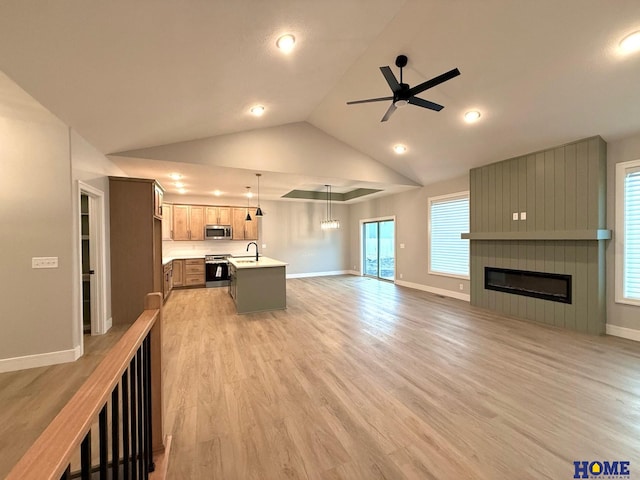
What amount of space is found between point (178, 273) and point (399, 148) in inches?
Answer: 246

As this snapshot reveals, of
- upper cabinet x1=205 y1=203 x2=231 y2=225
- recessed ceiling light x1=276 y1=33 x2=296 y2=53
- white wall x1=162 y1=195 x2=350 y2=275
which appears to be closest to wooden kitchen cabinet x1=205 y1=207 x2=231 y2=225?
upper cabinet x1=205 y1=203 x2=231 y2=225

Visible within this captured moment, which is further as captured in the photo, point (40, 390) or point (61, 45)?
point (40, 390)

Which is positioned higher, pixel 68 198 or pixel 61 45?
pixel 61 45

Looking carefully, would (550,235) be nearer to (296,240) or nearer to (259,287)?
(259,287)

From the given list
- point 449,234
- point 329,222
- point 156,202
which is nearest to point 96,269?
point 156,202

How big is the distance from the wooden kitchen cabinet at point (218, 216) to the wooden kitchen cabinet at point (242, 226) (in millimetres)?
170

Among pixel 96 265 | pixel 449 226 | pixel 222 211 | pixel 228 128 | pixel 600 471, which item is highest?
pixel 228 128

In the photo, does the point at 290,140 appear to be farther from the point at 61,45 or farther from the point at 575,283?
the point at 575,283

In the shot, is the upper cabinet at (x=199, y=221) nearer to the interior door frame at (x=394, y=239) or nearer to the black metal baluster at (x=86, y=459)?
the interior door frame at (x=394, y=239)

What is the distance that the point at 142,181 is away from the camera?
446 cm

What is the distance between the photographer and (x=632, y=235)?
12.4ft

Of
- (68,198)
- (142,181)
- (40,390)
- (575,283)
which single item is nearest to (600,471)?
(575,283)

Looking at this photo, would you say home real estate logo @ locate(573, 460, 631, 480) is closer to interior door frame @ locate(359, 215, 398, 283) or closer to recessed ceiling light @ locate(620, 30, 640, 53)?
recessed ceiling light @ locate(620, 30, 640, 53)

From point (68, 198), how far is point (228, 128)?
93.5 inches
